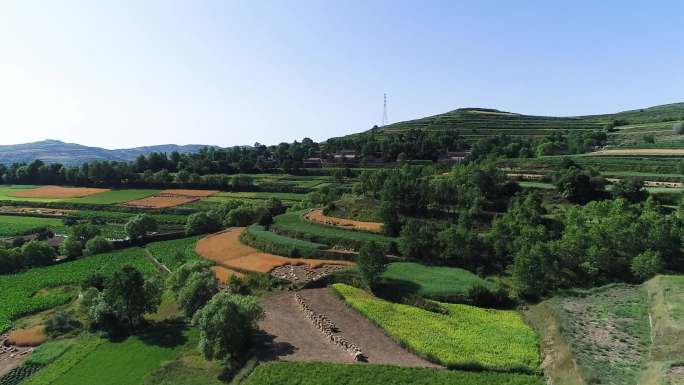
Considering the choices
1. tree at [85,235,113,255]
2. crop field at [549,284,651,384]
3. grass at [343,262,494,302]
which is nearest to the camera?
crop field at [549,284,651,384]

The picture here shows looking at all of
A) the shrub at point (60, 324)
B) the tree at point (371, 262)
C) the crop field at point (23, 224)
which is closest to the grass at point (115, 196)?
the crop field at point (23, 224)

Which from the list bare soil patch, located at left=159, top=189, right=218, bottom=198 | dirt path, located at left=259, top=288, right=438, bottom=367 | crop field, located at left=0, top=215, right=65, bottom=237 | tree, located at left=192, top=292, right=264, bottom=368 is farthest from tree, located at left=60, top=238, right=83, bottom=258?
tree, located at left=192, top=292, right=264, bottom=368

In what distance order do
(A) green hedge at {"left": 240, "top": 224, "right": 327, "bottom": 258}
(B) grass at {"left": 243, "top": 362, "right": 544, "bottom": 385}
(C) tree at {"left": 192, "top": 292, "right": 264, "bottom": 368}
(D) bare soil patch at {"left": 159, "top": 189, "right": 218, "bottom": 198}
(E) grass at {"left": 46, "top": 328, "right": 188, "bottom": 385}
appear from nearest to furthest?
(B) grass at {"left": 243, "top": 362, "right": 544, "bottom": 385} → (C) tree at {"left": 192, "top": 292, "right": 264, "bottom": 368} → (E) grass at {"left": 46, "top": 328, "right": 188, "bottom": 385} → (A) green hedge at {"left": 240, "top": 224, "right": 327, "bottom": 258} → (D) bare soil patch at {"left": 159, "top": 189, "right": 218, "bottom": 198}

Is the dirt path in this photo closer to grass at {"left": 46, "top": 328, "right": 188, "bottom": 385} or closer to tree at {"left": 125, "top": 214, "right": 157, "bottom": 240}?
grass at {"left": 46, "top": 328, "right": 188, "bottom": 385}

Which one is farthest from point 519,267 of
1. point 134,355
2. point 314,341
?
point 134,355

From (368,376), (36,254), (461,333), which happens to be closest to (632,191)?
(461,333)

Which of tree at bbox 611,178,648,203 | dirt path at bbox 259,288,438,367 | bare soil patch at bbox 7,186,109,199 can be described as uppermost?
tree at bbox 611,178,648,203

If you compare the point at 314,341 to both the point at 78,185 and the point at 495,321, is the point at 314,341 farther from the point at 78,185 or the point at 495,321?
the point at 78,185
